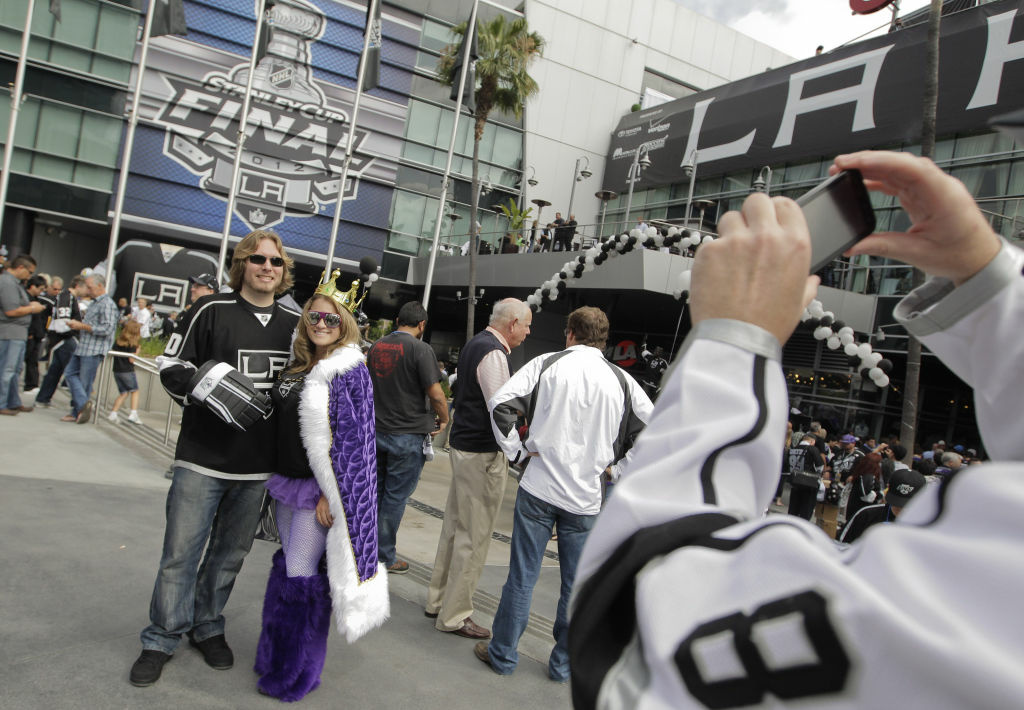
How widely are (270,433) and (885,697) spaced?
3.22 meters

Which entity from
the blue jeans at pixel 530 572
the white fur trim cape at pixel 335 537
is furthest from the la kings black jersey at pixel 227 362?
the blue jeans at pixel 530 572

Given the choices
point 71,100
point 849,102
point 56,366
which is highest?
point 849,102

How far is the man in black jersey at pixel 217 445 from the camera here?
309 cm

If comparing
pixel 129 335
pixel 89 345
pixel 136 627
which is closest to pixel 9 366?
pixel 89 345

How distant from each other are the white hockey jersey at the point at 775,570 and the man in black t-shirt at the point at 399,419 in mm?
4323

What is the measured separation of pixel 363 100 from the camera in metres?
25.7

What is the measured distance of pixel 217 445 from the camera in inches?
127

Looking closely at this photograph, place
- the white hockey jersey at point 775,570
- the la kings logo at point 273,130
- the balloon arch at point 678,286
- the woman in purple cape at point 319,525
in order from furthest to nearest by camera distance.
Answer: the la kings logo at point 273,130 → the balloon arch at point 678,286 → the woman in purple cape at point 319,525 → the white hockey jersey at point 775,570

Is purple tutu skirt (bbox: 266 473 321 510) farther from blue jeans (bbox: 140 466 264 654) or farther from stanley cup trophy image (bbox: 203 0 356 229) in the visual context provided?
stanley cup trophy image (bbox: 203 0 356 229)

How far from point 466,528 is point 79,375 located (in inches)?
266

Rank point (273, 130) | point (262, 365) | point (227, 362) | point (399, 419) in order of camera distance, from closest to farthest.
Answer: point (227, 362), point (262, 365), point (399, 419), point (273, 130)

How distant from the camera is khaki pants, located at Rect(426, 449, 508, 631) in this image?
4.18 metres

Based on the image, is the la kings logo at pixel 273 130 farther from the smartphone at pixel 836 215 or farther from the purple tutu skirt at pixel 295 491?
the smartphone at pixel 836 215

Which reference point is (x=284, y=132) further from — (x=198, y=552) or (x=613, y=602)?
(x=613, y=602)
